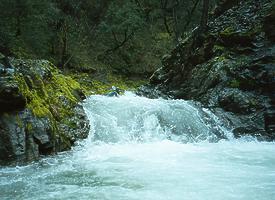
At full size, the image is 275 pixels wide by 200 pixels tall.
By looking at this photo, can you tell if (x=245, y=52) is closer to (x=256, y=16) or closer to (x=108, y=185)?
(x=256, y=16)

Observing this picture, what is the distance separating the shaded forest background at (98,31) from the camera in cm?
1783

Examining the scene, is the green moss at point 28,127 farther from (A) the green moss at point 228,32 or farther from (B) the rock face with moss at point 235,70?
(A) the green moss at point 228,32

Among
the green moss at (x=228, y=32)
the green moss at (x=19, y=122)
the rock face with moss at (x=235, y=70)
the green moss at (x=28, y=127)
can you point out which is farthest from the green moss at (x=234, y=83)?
the green moss at (x=19, y=122)

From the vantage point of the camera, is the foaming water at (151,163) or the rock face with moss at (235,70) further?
the rock face with moss at (235,70)

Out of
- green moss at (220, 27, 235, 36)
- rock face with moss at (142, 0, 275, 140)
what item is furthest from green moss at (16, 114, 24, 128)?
green moss at (220, 27, 235, 36)

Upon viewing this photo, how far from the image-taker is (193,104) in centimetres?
1225

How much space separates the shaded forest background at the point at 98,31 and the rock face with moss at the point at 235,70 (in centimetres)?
679

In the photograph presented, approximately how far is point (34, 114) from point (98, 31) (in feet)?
62.8

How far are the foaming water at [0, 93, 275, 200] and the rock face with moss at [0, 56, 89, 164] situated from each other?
0.33 m

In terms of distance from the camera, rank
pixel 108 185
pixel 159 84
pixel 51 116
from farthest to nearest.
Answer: pixel 159 84, pixel 51 116, pixel 108 185

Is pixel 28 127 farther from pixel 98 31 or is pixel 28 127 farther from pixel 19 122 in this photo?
pixel 98 31

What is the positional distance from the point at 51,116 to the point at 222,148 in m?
4.24

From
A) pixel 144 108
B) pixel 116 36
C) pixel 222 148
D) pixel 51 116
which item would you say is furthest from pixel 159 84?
pixel 116 36

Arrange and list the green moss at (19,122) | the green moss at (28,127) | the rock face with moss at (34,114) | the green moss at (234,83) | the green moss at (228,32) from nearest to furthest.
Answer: the rock face with moss at (34,114), the green moss at (19,122), the green moss at (28,127), the green moss at (234,83), the green moss at (228,32)
